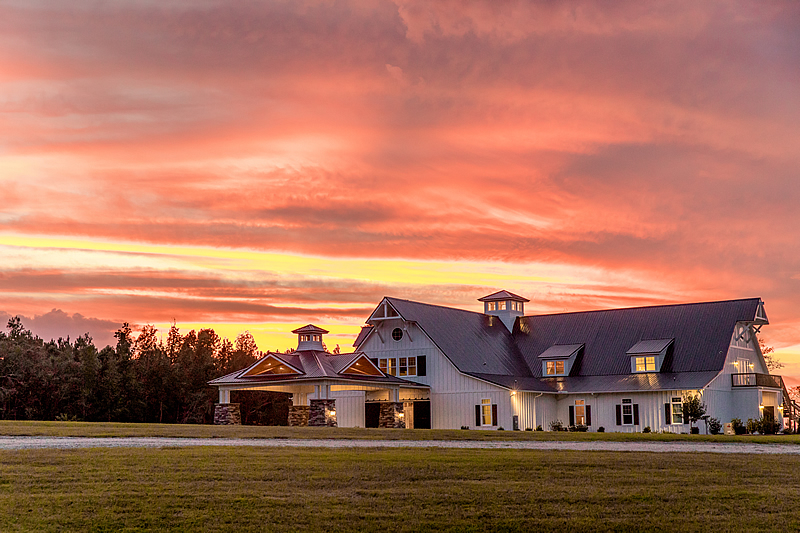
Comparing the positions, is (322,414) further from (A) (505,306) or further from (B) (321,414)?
(A) (505,306)

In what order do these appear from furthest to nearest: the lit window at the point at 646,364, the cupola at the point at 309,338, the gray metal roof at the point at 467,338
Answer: the gray metal roof at the point at 467,338, the cupola at the point at 309,338, the lit window at the point at 646,364

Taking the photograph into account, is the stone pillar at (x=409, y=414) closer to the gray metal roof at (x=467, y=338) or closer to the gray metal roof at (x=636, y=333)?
the gray metal roof at (x=467, y=338)

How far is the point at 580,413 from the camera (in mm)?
48156

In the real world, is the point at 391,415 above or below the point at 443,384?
below

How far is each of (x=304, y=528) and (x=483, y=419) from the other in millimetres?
36695

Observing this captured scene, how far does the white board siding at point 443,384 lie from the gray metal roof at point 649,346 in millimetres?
7718

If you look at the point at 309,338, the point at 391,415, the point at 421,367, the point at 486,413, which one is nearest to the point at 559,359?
the point at 486,413

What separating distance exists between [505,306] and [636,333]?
398 inches

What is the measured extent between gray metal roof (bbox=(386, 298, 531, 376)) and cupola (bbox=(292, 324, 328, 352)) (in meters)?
4.93

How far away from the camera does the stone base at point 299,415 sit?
166 ft

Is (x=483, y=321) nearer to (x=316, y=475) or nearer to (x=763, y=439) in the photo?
(x=763, y=439)

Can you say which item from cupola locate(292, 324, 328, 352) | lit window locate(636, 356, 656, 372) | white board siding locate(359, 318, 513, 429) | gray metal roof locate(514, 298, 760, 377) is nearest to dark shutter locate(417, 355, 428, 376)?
white board siding locate(359, 318, 513, 429)

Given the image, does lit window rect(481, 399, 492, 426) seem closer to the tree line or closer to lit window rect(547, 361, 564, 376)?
lit window rect(547, 361, 564, 376)

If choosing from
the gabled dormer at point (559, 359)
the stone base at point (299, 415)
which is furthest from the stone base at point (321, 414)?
the gabled dormer at point (559, 359)
